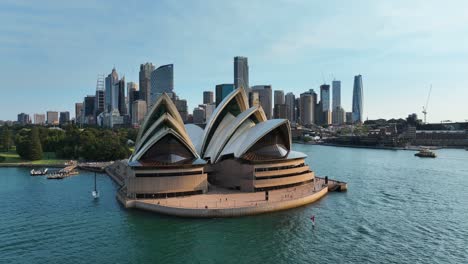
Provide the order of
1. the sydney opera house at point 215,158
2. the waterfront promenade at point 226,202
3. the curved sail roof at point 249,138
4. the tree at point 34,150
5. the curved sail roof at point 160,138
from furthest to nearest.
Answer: the tree at point 34,150 → the curved sail roof at point 249,138 → the curved sail roof at point 160,138 → the sydney opera house at point 215,158 → the waterfront promenade at point 226,202

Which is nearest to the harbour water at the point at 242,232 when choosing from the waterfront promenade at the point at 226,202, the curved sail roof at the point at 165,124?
the waterfront promenade at the point at 226,202

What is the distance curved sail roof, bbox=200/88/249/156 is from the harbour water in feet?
53.8

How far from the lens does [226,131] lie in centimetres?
5488

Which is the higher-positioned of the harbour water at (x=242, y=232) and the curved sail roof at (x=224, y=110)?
the curved sail roof at (x=224, y=110)

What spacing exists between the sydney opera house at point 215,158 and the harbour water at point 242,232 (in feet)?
17.3

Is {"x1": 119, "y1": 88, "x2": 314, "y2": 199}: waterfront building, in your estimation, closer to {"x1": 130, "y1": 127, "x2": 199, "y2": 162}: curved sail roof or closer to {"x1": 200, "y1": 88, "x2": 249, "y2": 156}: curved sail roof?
{"x1": 130, "y1": 127, "x2": 199, "y2": 162}: curved sail roof

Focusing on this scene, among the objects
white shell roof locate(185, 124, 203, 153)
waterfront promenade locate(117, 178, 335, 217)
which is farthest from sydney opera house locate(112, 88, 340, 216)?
white shell roof locate(185, 124, 203, 153)

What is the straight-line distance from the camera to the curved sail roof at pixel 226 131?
5316 cm

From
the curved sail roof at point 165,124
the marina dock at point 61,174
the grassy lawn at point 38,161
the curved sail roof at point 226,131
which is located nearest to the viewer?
the curved sail roof at point 165,124

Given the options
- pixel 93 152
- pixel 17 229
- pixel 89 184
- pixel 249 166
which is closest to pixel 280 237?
pixel 249 166

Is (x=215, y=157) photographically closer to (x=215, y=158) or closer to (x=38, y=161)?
(x=215, y=158)

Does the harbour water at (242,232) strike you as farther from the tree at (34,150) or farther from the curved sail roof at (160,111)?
the tree at (34,150)

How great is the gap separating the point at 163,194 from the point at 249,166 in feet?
37.8

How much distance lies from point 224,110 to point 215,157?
933 centimetres
